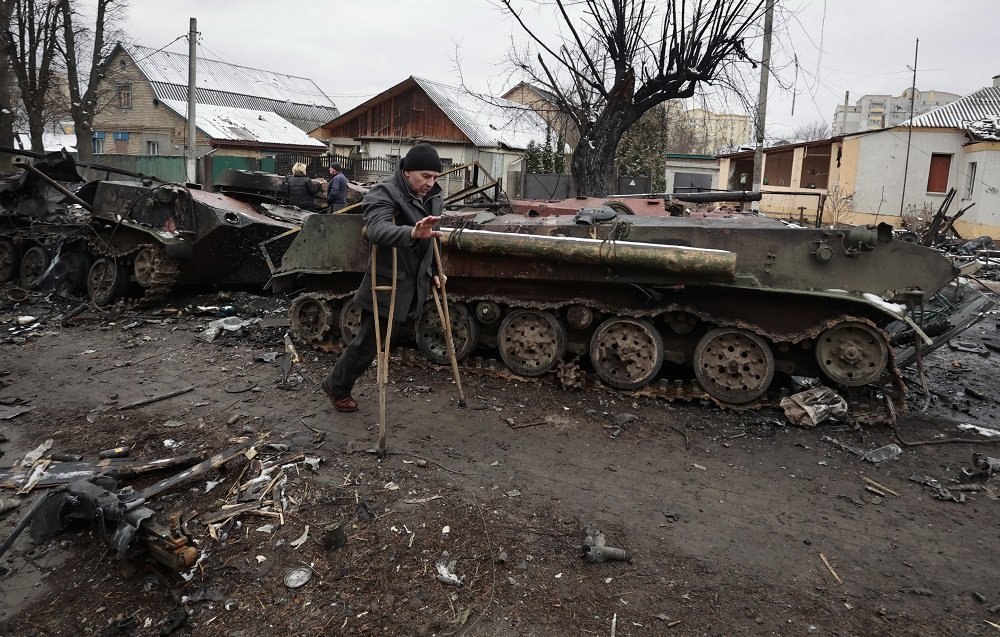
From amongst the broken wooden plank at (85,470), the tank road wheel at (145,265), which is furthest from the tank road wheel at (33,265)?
the broken wooden plank at (85,470)

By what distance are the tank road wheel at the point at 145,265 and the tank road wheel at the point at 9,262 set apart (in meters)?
3.20

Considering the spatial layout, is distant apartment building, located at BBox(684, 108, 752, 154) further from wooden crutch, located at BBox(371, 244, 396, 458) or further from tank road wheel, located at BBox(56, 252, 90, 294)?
wooden crutch, located at BBox(371, 244, 396, 458)

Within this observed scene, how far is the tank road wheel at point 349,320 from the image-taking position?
7246 mm

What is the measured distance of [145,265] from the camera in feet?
31.9

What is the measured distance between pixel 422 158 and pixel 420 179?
0.16 meters

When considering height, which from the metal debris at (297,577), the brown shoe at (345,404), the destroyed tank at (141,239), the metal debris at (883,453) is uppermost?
the destroyed tank at (141,239)

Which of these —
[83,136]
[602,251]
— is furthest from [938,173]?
[83,136]

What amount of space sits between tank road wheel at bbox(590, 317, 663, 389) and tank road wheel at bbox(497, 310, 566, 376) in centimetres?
35

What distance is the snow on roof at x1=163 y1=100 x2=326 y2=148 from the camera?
29891 mm

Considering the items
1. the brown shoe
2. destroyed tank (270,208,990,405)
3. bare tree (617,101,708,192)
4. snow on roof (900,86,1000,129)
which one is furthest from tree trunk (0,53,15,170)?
snow on roof (900,86,1000,129)

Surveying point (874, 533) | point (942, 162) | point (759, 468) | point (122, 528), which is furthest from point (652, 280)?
point (942, 162)

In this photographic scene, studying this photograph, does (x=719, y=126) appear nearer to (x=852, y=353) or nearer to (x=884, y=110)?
(x=884, y=110)

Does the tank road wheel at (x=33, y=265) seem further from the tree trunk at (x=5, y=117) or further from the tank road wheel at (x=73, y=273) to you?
the tree trunk at (x=5, y=117)

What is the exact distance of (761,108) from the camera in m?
15.9
